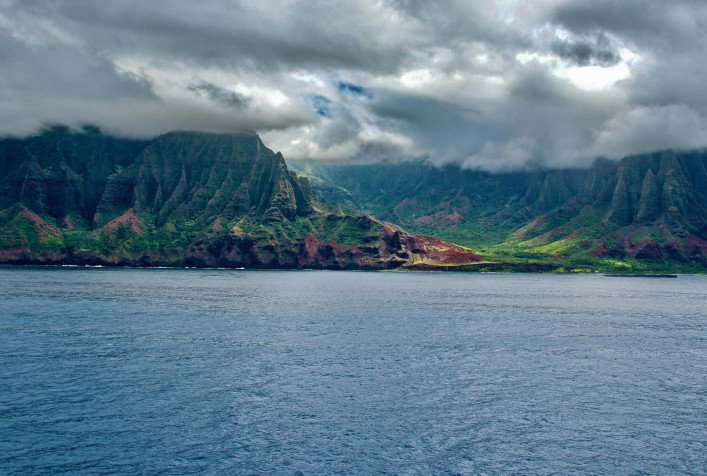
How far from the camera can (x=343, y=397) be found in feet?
221

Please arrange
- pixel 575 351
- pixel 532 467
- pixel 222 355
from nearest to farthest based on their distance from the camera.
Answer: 1. pixel 532 467
2. pixel 222 355
3. pixel 575 351

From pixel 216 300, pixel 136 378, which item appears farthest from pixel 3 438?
pixel 216 300

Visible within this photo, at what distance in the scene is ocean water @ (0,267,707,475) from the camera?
49250mm

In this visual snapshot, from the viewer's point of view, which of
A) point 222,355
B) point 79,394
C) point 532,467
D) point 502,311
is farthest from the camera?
point 502,311

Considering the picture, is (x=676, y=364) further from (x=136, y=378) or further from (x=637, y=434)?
(x=136, y=378)

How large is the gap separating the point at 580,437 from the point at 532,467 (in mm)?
11311

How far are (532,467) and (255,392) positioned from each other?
37.2 meters

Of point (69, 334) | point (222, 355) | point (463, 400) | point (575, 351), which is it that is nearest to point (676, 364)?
point (575, 351)

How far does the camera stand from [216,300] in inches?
6939

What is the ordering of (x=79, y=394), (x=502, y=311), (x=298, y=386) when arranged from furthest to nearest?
(x=502, y=311) < (x=298, y=386) < (x=79, y=394)

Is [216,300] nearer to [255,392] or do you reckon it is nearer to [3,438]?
[255,392]

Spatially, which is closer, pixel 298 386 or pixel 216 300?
pixel 298 386

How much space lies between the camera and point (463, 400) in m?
67.0

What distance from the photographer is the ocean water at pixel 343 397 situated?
4925cm
